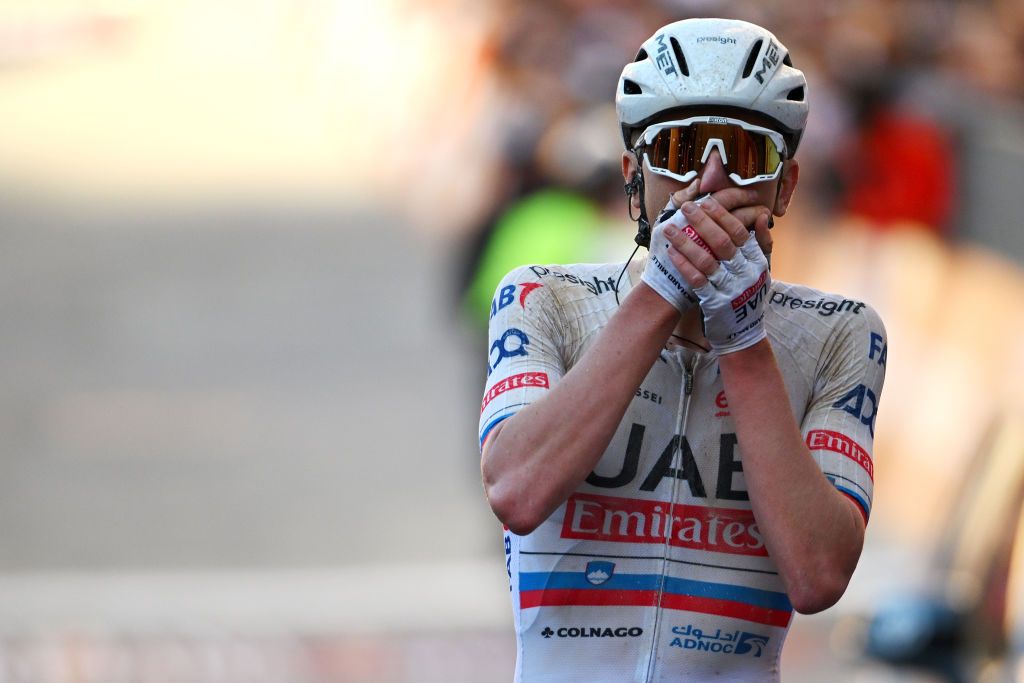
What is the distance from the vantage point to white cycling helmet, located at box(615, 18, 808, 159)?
2.95 m

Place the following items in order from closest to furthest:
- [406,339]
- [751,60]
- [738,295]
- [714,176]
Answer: [738,295], [714,176], [751,60], [406,339]

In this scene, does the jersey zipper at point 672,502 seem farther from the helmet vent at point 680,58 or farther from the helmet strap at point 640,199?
the helmet vent at point 680,58

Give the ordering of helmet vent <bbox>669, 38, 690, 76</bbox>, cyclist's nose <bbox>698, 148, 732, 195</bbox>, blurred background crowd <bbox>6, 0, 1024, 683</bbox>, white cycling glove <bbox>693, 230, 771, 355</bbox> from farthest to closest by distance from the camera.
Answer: blurred background crowd <bbox>6, 0, 1024, 683</bbox> → helmet vent <bbox>669, 38, 690, 76</bbox> → cyclist's nose <bbox>698, 148, 732, 195</bbox> → white cycling glove <bbox>693, 230, 771, 355</bbox>

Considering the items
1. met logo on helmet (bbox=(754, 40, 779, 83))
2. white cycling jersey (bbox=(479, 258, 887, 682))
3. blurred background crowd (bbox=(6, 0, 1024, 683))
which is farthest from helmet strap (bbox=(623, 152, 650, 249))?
blurred background crowd (bbox=(6, 0, 1024, 683))

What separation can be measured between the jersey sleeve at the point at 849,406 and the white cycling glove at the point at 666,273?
40cm

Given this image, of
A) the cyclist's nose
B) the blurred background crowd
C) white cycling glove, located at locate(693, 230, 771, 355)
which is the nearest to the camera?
white cycling glove, located at locate(693, 230, 771, 355)

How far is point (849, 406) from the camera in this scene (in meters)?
3.06

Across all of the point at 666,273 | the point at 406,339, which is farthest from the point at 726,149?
the point at 406,339

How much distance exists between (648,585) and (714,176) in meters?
0.78

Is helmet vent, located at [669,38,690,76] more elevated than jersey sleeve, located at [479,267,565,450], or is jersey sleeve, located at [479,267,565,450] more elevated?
helmet vent, located at [669,38,690,76]

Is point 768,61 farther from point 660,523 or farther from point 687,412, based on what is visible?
point 660,523

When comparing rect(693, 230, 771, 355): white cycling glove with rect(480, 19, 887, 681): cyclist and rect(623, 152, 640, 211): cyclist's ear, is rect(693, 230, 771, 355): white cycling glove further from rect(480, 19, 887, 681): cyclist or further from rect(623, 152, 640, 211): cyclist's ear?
rect(623, 152, 640, 211): cyclist's ear

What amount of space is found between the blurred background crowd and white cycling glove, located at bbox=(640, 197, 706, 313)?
2938 mm

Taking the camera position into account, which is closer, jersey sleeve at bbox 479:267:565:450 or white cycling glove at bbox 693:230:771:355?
white cycling glove at bbox 693:230:771:355
